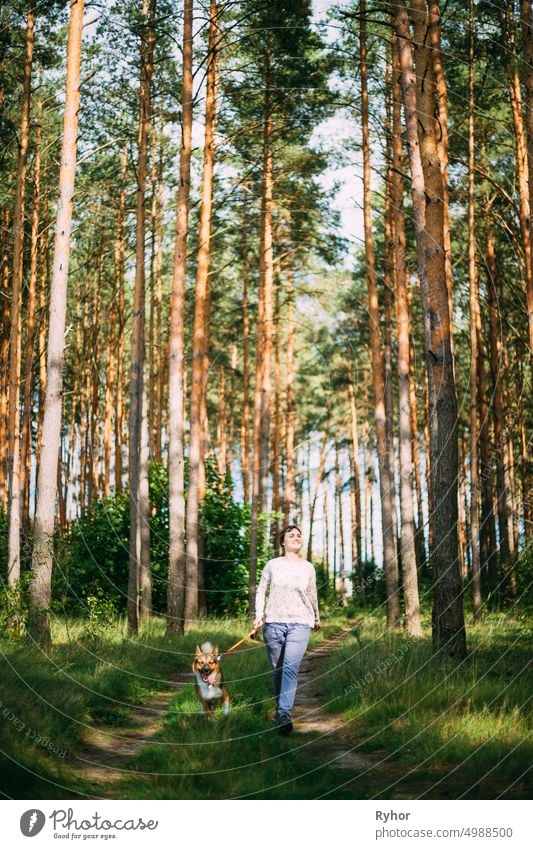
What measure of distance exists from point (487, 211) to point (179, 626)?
13.9 m

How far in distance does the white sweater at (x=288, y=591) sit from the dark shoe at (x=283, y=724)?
80 cm

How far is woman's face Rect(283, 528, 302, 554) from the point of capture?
7238 mm

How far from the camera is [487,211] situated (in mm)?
21844

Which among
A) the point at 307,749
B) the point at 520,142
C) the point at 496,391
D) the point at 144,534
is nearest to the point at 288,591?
the point at 307,749

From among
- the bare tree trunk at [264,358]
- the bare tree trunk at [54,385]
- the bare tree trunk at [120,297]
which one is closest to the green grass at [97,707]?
the bare tree trunk at [54,385]

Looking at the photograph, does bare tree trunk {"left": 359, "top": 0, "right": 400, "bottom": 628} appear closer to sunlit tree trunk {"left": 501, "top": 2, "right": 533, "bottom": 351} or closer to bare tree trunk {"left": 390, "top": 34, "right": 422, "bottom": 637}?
bare tree trunk {"left": 390, "top": 34, "right": 422, "bottom": 637}

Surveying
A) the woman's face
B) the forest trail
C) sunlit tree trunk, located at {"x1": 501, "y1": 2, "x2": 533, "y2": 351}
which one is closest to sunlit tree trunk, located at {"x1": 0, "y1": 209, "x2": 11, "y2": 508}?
sunlit tree trunk, located at {"x1": 501, "y1": 2, "x2": 533, "y2": 351}

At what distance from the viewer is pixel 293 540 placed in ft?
23.7

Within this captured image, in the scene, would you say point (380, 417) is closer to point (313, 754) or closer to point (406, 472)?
point (406, 472)

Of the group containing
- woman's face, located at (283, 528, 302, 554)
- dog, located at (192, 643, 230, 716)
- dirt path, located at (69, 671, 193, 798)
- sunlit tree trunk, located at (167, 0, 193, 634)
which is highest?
sunlit tree trunk, located at (167, 0, 193, 634)

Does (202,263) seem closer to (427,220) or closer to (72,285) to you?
(427,220)

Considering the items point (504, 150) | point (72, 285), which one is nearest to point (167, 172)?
point (72, 285)

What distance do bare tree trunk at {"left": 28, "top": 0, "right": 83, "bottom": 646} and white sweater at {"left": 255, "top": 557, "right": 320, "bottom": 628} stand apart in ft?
13.2

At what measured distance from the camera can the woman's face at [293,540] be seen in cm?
724
